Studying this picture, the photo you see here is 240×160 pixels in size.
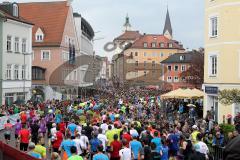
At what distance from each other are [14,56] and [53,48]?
61.4 feet

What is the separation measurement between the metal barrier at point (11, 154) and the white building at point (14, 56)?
35.4m

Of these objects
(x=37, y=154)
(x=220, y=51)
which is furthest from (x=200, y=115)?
(x=37, y=154)

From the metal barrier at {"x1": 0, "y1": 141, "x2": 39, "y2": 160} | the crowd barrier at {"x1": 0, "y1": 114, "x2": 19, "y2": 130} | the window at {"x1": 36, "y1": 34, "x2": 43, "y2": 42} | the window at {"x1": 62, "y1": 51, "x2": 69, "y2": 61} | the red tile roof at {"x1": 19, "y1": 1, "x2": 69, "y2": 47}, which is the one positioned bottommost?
the crowd barrier at {"x1": 0, "y1": 114, "x2": 19, "y2": 130}

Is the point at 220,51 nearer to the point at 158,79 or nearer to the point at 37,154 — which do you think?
the point at 37,154

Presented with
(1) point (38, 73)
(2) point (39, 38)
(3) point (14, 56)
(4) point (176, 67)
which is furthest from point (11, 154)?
(4) point (176, 67)

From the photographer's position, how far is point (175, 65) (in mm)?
109438

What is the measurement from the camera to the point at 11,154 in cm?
853

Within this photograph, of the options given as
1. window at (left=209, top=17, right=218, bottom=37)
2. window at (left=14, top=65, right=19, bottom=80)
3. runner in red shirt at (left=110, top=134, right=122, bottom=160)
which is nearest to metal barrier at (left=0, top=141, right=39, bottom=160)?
runner in red shirt at (left=110, top=134, right=122, bottom=160)

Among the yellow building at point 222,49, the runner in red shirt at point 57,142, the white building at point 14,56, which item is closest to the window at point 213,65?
the yellow building at point 222,49

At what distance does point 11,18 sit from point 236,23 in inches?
883

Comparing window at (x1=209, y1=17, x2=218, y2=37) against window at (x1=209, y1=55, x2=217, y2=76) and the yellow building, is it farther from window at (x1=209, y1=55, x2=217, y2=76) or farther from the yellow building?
window at (x1=209, y1=55, x2=217, y2=76)

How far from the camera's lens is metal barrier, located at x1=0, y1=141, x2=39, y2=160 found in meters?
8.25

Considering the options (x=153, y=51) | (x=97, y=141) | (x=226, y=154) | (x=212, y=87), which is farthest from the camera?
(x=153, y=51)

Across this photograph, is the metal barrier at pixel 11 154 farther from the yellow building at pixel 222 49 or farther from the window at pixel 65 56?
the window at pixel 65 56
